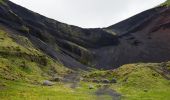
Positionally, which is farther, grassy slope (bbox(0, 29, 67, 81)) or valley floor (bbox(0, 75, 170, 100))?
grassy slope (bbox(0, 29, 67, 81))

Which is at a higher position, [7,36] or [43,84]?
[7,36]

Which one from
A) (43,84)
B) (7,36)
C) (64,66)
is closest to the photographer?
(43,84)

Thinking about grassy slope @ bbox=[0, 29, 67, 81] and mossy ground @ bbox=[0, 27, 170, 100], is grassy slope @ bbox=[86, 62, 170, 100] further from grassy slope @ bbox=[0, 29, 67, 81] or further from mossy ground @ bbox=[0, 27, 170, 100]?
grassy slope @ bbox=[0, 29, 67, 81]

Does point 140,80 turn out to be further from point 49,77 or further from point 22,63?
point 22,63

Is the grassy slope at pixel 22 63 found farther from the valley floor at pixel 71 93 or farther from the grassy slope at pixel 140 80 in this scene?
the grassy slope at pixel 140 80

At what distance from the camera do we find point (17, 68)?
12606cm

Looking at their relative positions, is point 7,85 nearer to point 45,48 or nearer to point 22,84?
point 22,84

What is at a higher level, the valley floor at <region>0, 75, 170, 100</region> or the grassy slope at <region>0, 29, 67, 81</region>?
the grassy slope at <region>0, 29, 67, 81</region>

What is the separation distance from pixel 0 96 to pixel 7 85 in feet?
69.3

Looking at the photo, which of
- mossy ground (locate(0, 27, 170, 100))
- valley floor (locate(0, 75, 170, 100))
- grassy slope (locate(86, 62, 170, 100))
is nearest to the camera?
valley floor (locate(0, 75, 170, 100))

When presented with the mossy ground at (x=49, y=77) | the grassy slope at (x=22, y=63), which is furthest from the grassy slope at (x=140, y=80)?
the grassy slope at (x=22, y=63)

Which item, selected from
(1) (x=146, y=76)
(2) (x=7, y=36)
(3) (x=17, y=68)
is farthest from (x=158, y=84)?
(2) (x=7, y=36)

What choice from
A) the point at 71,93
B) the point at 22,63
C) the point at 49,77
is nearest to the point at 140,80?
the point at 71,93

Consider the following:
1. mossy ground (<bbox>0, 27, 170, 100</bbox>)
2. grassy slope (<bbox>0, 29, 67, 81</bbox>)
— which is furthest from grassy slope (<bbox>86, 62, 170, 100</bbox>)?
grassy slope (<bbox>0, 29, 67, 81</bbox>)
